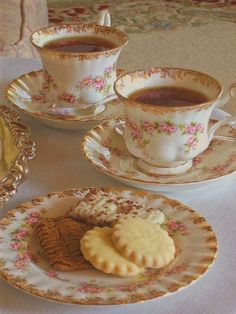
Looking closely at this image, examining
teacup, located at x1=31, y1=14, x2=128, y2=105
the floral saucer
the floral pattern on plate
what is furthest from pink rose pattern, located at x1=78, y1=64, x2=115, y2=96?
the floral pattern on plate

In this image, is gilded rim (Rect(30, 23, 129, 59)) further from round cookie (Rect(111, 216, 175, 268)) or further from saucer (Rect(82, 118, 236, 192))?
round cookie (Rect(111, 216, 175, 268))

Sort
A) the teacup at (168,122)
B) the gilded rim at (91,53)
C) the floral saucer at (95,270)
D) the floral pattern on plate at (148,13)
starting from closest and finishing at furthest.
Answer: the floral saucer at (95,270) < the teacup at (168,122) < the gilded rim at (91,53) < the floral pattern on plate at (148,13)

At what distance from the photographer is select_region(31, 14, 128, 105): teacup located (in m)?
0.95

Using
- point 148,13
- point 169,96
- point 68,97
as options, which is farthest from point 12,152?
point 148,13

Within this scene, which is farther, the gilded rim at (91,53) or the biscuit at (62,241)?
the gilded rim at (91,53)

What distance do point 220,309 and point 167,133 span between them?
0.88 ft

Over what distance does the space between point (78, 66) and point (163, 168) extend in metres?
0.22

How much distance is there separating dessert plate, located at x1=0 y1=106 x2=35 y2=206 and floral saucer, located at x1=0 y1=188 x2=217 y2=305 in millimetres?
79

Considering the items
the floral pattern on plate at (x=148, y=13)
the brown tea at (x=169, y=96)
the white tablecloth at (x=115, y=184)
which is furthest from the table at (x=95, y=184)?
the floral pattern on plate at (x=148, y=13)

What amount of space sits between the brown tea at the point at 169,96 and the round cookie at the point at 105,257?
0.25 meters

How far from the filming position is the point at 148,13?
11.6 feet

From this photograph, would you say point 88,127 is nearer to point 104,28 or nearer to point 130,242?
point 104,28

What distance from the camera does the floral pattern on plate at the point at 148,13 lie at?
3392 mm

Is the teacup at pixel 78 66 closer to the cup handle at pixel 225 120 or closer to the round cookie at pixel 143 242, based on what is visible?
the cup handle at pixel 225 120
